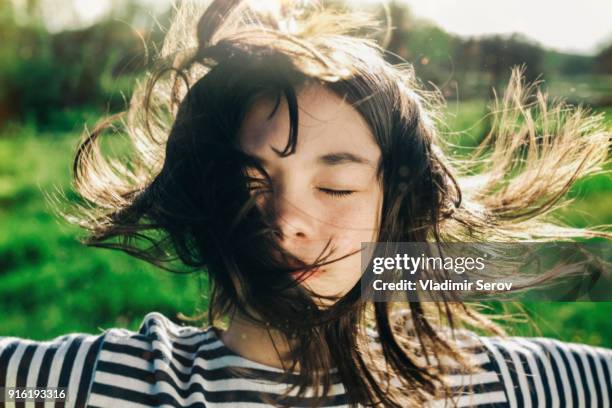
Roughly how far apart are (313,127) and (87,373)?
0.59 m

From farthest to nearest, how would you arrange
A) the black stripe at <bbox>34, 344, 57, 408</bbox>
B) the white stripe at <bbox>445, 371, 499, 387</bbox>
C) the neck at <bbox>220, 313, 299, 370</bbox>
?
the white stripe at <bbox>445, 371, 499, 387</bbox> → the neck at <bbox>220, 313, 299, 370</bbox> → the black stripe at <bbox>34, 344, 57, 408</bbox>

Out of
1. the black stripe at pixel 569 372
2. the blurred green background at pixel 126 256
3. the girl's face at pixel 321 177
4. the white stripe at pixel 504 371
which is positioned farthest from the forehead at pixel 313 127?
the black stripe at pixel 569 372

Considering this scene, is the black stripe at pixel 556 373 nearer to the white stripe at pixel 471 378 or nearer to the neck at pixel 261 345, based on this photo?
the white stripe at pixel 471 378

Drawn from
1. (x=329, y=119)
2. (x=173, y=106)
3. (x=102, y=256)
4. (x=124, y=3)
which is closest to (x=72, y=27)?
(x=124, y=3)

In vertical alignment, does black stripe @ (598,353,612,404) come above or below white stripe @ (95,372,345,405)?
above

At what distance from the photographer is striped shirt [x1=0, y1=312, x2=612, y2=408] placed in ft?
4.32

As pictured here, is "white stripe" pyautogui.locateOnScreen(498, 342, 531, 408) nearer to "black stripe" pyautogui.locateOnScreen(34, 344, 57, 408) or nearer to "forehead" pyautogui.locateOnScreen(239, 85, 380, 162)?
"forehead" pyautogui.locateOnScreen(239, 85, 380, 162)

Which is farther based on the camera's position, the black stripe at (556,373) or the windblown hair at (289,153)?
the black stripe at (556,373)

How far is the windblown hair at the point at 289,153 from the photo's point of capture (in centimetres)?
143

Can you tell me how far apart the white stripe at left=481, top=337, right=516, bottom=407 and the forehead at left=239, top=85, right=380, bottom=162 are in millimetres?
487

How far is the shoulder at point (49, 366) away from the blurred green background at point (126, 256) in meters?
0.56

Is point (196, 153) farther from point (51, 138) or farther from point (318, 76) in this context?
point (51, 138)

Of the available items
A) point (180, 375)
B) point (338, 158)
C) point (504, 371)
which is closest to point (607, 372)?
point (504, 371)

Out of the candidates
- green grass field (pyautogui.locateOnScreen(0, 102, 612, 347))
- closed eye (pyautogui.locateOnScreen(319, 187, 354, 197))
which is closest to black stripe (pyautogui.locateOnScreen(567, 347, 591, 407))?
green grass field (pyautogui.locateOnScreen(0, 102, 612, 347))
